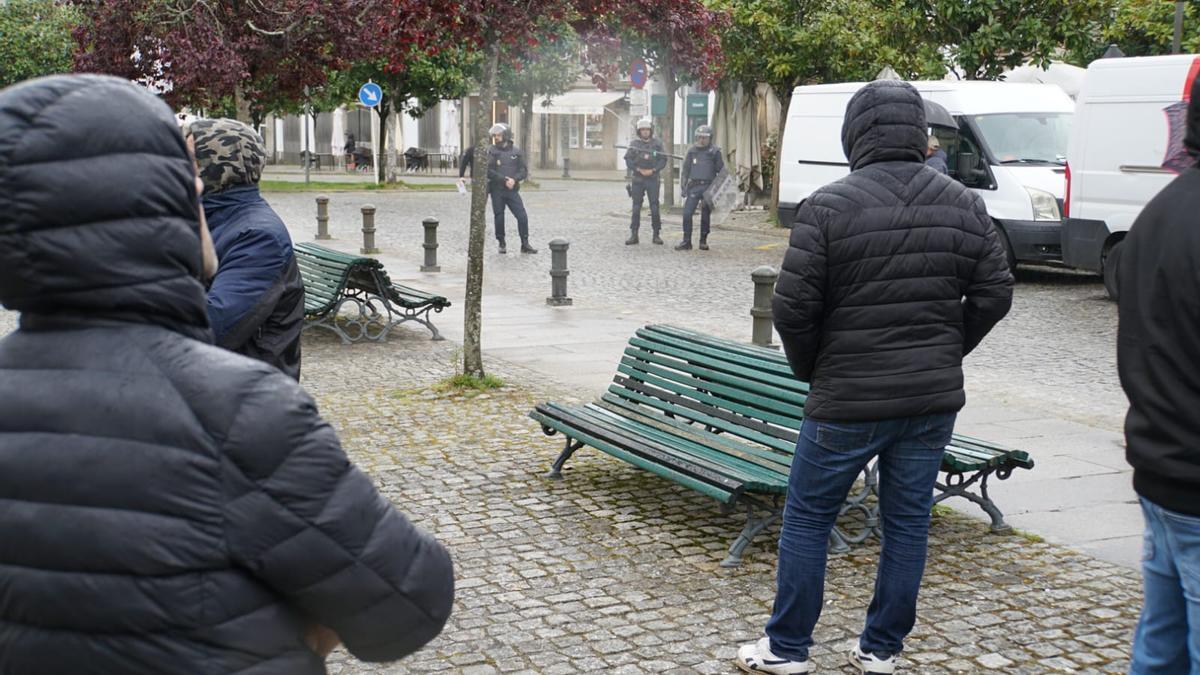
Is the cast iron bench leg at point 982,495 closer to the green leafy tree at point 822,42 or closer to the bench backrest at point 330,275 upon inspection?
the bench backrest at point 330,275

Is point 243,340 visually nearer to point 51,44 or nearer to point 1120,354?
Answer: point 1120,354

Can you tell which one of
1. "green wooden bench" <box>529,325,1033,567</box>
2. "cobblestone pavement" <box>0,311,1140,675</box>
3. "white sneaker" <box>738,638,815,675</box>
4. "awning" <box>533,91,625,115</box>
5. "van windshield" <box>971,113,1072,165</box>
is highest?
"awning" <box>533,91,625,115</box>

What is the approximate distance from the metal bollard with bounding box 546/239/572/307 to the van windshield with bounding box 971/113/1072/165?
20.0 feet

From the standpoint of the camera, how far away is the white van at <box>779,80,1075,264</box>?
55.0 feet

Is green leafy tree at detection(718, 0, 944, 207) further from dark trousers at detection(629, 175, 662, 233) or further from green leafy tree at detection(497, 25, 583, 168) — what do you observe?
green leafy tree at detection(497, 25, 583, 168)

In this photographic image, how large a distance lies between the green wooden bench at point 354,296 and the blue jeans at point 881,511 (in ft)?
25.5

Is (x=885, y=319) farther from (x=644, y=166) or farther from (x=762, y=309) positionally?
(x=644, y=166)

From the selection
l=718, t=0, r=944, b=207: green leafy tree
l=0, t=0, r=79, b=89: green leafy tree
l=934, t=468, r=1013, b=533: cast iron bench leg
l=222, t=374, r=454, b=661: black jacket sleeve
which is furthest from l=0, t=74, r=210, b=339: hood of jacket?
l=0, t=0, r=79, b=89: green leafy tree

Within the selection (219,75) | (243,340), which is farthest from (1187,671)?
(219,75)

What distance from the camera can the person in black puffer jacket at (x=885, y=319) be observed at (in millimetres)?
4137

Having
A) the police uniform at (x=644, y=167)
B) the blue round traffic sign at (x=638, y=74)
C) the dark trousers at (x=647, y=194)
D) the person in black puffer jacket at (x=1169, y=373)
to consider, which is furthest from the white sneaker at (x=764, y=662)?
the blue round traffic sign at (x=638, y=74)

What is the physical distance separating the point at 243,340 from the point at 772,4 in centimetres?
2044

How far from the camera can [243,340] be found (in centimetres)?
443

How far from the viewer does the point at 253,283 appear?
4.46 meters
